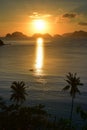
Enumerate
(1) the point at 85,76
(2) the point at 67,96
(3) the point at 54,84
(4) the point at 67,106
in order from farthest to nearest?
(1) the point at 85,76
(3) the point at 54,84
(2) the point at 67,96
(4) the point at 67,106

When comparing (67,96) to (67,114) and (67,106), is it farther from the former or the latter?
(67,114)

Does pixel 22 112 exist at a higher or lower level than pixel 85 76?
lower

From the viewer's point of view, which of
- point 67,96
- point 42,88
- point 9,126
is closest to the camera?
point 9,126

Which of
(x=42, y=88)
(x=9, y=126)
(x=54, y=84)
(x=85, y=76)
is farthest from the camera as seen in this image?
(x=85, y=76)

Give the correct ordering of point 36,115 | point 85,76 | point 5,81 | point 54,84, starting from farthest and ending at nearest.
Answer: point 85,76, point 5,81, point 54,84, point 36,115

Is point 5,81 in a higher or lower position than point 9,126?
higher

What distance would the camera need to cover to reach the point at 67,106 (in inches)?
4262

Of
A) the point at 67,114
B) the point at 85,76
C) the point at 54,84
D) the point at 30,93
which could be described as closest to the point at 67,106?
the point at 67,114

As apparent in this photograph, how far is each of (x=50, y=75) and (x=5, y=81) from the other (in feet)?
96.8

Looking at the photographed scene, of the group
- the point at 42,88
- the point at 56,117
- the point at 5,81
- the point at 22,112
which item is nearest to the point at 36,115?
the point at 22,112

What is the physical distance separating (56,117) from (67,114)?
6091mm

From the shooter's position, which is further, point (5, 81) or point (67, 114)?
point (5, 81)

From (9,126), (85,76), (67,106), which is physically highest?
(85,76)

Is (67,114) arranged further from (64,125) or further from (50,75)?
(50,75)
